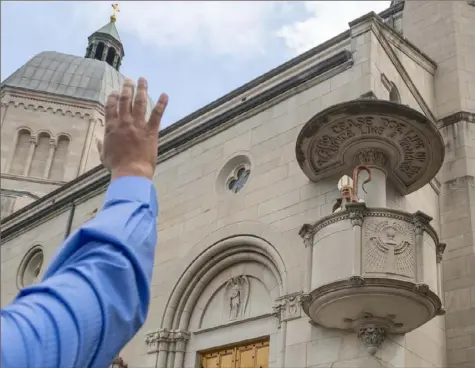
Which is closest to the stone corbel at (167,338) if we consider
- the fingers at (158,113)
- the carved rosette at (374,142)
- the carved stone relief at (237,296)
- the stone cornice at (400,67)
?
the carved stone relief at (237,296)

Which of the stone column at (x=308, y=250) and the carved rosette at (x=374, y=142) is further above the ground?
the carved rosette at (x=374, y=142)

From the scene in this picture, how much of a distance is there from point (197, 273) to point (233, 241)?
45.8 inches

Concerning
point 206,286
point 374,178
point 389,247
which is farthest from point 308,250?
point 206,286

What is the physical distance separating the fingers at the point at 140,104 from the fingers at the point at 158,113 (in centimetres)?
3

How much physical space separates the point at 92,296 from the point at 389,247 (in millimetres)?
8309

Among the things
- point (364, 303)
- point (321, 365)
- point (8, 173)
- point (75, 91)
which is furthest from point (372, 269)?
point (75, 91)

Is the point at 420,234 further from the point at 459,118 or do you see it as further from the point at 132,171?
the point at 132,171

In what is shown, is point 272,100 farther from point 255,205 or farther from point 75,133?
point 75,133

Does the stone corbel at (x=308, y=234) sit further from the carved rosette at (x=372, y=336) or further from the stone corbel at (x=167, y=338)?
the stone corbel at (x=167, y=338)

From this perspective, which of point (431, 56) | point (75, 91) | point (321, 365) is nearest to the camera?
point (321, 365)

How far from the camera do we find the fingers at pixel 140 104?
1766 millimetres

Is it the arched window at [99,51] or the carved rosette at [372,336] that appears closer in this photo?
the carved rosette at [372,336]

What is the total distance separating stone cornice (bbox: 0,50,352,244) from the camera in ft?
41.0

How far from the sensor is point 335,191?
10969mm
